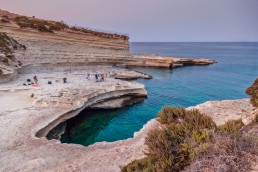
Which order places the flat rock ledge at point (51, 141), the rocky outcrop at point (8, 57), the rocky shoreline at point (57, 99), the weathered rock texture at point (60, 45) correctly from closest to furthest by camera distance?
the flat rock ledge at point (51, 141)
the rocky shoreline at point (57, 99)
the rocky outcrop at point (8, 57)
the weathered rock texture at point (60, 45)

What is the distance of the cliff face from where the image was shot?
142 ft

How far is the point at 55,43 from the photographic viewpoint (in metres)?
47.8

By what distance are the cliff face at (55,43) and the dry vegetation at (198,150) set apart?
35.3m

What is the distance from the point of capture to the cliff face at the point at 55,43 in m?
43.2

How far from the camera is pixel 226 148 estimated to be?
6910mm

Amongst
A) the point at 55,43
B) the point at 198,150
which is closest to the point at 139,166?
the point at 198,150

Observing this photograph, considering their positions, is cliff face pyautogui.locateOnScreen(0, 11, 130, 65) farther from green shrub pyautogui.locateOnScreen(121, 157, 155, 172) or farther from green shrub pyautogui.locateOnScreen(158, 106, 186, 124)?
green shrub pyautogui.locateOnScreen(121, 157, 155, 172)

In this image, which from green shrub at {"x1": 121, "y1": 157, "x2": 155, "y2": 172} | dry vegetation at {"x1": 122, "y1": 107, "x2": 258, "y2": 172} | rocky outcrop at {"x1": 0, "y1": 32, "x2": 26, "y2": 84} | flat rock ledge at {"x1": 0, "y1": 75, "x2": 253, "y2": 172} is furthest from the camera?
rocky outcrop at {"x1": 0, "y1": 32, "x2": 26, "y2": 84}

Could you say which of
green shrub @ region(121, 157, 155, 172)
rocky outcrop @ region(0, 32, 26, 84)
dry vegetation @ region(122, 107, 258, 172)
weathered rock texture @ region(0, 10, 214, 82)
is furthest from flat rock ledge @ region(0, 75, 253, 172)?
weathered rock texture @ region(0, 10, 214, 82)

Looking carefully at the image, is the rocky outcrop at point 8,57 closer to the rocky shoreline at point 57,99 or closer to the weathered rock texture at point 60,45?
the rocky shoreline at point 57,99

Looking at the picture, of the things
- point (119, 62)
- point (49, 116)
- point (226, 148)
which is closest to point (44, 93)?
point (49, 116)

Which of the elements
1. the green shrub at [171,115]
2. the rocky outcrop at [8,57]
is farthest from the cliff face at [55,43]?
the green shrub at [171,115]

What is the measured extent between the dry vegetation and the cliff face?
35.3 metres

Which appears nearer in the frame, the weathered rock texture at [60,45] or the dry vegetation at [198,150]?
the dry vegetation at [198,150]
